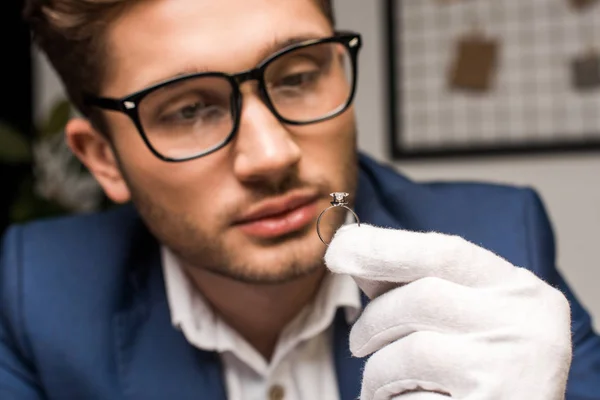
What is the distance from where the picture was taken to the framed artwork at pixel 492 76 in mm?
1618

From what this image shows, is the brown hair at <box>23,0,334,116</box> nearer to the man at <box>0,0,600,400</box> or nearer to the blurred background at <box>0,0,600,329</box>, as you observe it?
the man at <box>0,0,600,400</box>

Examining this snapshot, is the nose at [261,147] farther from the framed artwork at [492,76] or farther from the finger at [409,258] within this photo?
the framed artwork at [492,76]

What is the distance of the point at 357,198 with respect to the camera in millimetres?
1045

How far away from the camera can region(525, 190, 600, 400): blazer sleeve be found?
871 millimetres

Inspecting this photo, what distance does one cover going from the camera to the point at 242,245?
2.72ft

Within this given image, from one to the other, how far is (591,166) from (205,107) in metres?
1.16

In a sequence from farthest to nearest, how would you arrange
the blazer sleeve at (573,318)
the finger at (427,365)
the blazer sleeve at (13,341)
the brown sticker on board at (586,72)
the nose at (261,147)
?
the brown sticker on board at (586,72) < the blazer sleeve at (13,341) < the blazer sleeve at (573,318) < the nose at (261,147) < the finger at (427,365)

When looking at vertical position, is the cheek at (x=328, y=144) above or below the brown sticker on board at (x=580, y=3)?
below

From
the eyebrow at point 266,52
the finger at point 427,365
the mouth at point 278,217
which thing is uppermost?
the eyebrow at point 266,52

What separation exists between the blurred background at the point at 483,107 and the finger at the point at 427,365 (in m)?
1.21

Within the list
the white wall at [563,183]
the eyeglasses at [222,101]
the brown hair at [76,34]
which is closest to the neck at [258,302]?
the eyeglasses at [222,101]

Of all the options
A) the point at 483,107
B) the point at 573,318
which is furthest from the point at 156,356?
the point at 483,107

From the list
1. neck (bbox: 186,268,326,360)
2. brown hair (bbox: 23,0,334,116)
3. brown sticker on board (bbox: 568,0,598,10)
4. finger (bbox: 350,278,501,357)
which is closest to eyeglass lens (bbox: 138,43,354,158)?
brown hair (bbox: 23,0,334,116)

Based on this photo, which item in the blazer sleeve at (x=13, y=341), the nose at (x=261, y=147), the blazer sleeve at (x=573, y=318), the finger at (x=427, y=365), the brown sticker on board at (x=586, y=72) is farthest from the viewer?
the brown sticker on board at (x=586, y=72)
